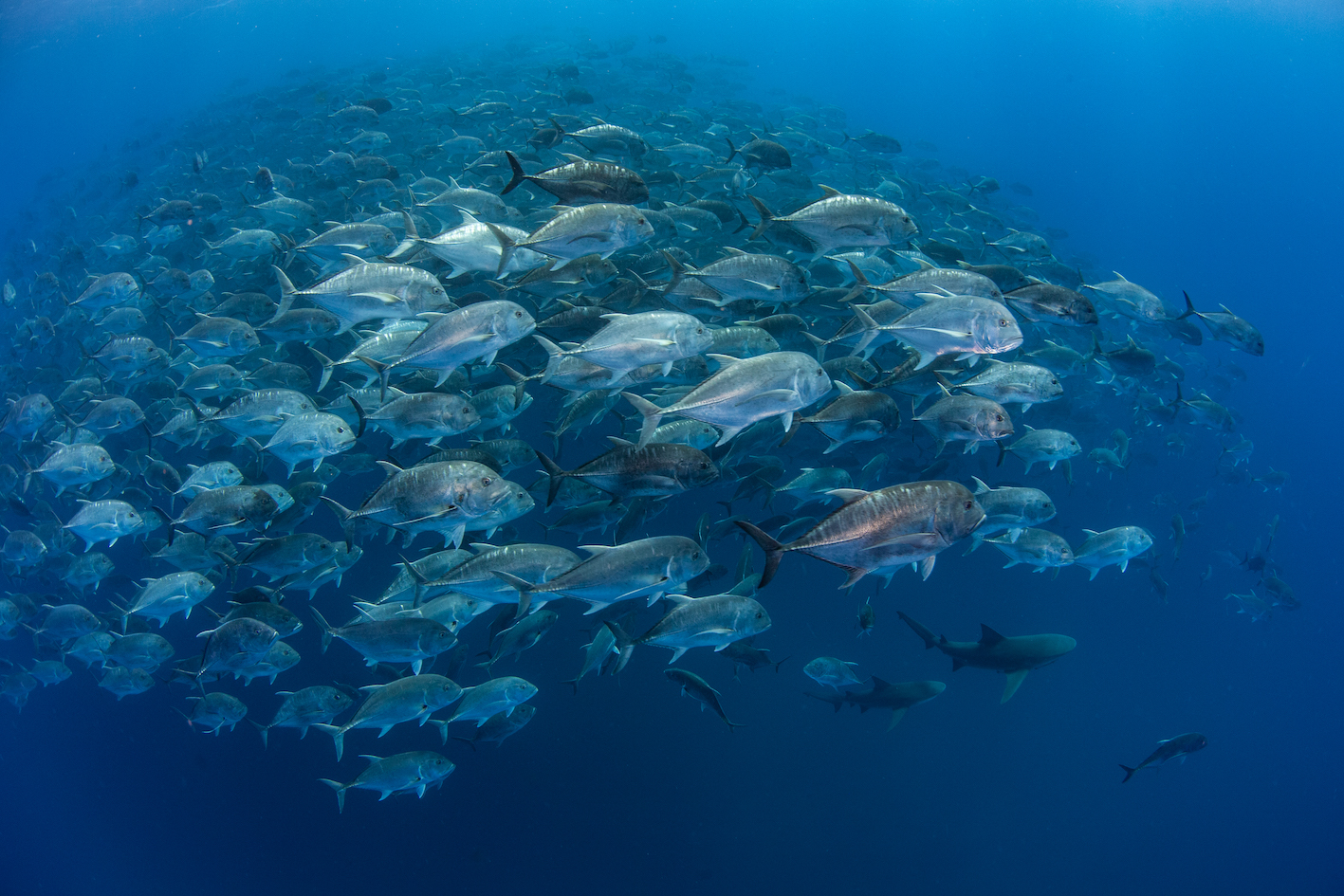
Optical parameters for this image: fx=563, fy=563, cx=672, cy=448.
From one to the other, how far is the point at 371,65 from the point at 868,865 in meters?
41.3

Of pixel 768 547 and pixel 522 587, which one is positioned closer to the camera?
pixel 768 547

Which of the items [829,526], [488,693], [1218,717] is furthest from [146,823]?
[1218,717]

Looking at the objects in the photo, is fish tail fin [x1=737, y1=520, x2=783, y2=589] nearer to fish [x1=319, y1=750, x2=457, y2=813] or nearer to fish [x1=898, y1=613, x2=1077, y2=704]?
fish [x1=319, y1=750, x2=457, y2=813]

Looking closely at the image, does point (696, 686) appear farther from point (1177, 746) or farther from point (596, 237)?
point (1177, 746)

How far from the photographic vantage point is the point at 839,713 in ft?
46.8

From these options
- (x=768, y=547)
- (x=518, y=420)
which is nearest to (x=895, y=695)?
(x=518, y=420)

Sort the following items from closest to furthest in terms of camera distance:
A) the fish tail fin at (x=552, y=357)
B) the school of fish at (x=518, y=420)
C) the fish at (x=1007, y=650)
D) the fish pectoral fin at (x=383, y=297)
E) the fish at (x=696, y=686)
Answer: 1. the fish tail fin at (x=552, y=357)
2. the school of fish at (x=518, y=420)
3. the fish pectoral fin at (x=383, y=297)
4. the fish at (x=696, y=686)
5. the fish at (x=1007, y=650)

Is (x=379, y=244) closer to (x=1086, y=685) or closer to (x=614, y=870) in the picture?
(x=614, y=870)

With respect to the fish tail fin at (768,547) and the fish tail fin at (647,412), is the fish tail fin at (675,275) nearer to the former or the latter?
the fish tail fin at (647,412)

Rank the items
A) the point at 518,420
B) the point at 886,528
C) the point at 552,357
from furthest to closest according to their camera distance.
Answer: the point at 518,420, the point at 552,357, the point at 886,528

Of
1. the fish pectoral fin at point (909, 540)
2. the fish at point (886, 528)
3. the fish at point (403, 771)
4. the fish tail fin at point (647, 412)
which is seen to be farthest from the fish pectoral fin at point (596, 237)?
the fish at point (403, 771)

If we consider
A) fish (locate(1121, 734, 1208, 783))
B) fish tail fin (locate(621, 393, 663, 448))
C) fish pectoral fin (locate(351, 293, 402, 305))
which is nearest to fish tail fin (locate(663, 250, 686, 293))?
fish tail fin (locate(621, 393, 663, 448))

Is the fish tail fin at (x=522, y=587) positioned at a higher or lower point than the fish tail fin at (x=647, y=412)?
lower

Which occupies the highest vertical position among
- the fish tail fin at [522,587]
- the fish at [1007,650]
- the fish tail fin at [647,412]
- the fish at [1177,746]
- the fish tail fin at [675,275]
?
the fish tail fin at [675,275]
